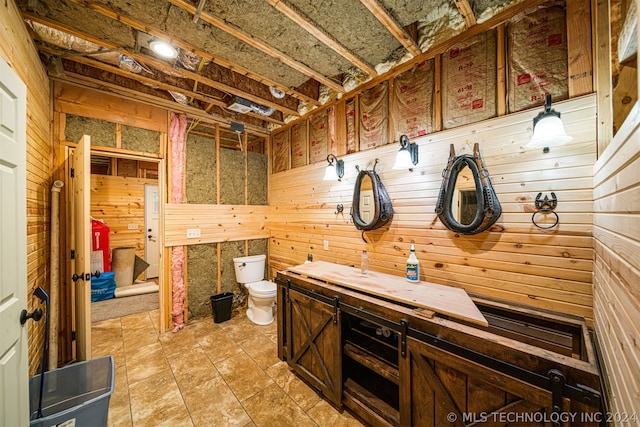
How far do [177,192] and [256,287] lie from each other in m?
1.60

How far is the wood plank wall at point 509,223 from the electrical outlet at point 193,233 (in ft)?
6.86

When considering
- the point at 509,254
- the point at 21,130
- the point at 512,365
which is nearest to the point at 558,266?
the point at 509,254

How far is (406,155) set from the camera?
2021 millimetres

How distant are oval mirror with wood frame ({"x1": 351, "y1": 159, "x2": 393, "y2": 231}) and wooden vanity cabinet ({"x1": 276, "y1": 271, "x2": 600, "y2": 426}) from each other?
0.76 metres

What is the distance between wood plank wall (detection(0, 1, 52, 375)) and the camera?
1474 mm

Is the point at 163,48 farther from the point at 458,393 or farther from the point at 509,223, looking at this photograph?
the point at 458,393

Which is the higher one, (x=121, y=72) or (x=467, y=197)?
(x=121, y=72)

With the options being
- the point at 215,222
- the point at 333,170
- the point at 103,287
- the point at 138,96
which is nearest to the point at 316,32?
the point at 333,170

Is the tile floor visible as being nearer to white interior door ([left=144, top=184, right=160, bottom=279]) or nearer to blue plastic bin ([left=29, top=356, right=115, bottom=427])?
blue plastic bin ([left=29, top=356, right=115, bottom=427])

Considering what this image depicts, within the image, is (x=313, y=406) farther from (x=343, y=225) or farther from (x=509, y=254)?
(x=509, y=254)

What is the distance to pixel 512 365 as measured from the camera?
1.09 m

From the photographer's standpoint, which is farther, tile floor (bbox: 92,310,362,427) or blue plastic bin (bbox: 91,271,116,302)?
blue plastic bin (bbox: 91,271,116,302)

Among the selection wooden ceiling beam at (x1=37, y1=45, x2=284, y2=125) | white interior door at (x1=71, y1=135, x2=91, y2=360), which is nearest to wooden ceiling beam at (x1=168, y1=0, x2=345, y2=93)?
wooden ceiling beam at (x1=37, y1=45, x2=284, y2=125)

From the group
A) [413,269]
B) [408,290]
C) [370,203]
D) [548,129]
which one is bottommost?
[408,290]
